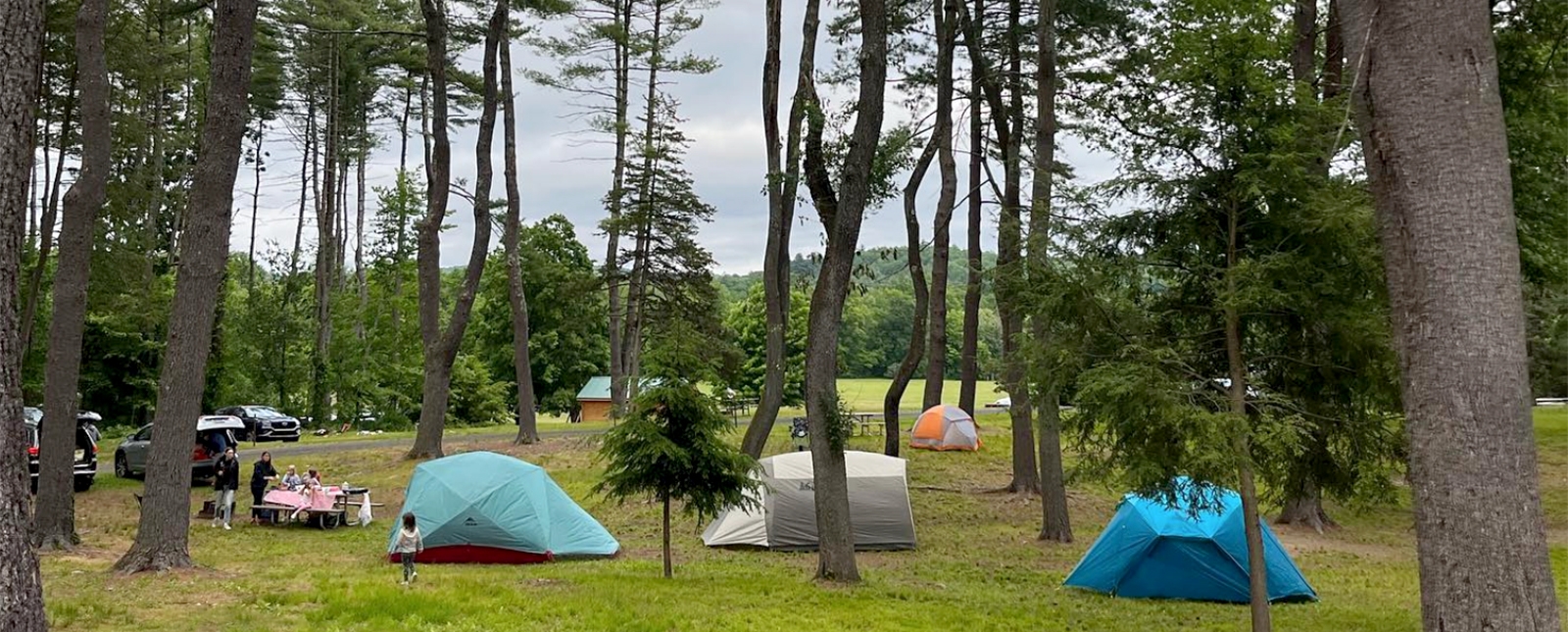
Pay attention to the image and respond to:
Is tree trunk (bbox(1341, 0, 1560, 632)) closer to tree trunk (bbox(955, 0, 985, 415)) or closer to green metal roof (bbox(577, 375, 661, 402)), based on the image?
tree trunk (bbox(955, 0, 985, 415))

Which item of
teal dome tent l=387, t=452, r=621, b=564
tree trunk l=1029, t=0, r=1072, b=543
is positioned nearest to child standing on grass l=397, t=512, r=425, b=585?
teal dome tent l=387, t=452, r=621, b=564

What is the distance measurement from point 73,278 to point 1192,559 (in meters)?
14.3

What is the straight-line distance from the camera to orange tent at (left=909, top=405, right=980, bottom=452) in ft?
85.9

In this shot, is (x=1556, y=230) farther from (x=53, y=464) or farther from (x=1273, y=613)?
(x=53, y=464)

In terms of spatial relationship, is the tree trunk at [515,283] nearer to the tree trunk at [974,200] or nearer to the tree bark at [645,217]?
the tree bark at [645,217]

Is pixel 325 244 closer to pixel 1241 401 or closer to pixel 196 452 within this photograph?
pixel 196 452

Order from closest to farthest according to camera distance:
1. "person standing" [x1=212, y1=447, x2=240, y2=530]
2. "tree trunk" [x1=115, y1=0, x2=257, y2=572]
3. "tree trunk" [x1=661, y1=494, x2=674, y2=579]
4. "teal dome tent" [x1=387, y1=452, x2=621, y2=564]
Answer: "tree trunk" [x1=115, y1=0, x2=257, y2=572] < "tree trunk" [x1=661, y1=494, x2=674, y2=579] < "teal dome tent" [x1=387, y1=452, x2=621, y2=564] < "person standing" [x1=212, y1=447, x2=240, y2=530]

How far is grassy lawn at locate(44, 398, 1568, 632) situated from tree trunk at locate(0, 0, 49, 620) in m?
2.96

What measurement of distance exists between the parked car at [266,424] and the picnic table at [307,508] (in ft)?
49.0

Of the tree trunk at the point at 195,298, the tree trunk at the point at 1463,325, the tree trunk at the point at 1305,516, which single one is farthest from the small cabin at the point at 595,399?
the tree trunk at the point at 1463,325

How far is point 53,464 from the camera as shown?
13.6 m

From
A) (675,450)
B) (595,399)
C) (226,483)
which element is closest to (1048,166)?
(675,450)

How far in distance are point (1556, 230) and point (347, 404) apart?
3712cm

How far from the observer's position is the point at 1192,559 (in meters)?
12.0
